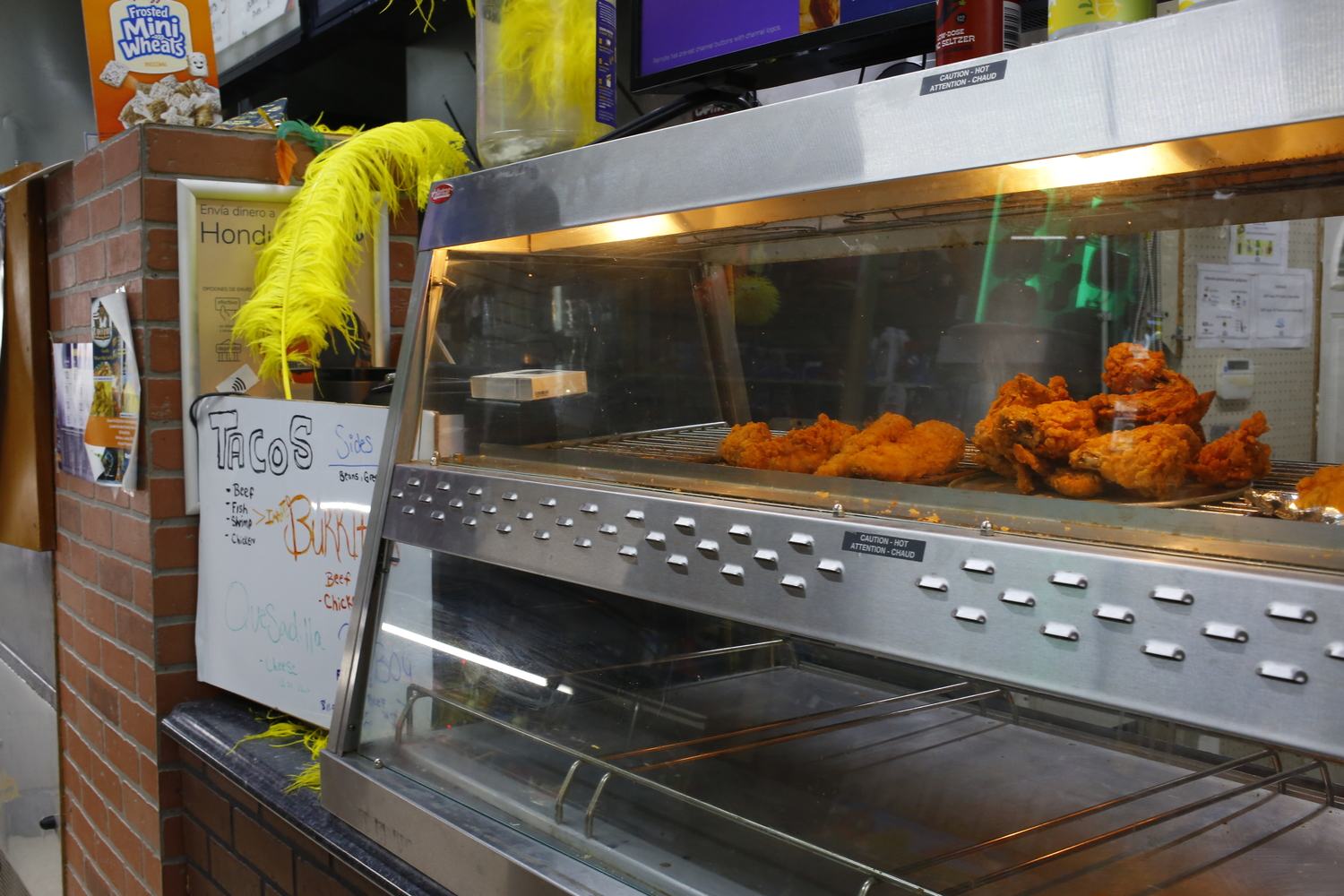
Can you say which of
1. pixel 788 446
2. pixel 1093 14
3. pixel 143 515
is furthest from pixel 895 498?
pixel 143 515

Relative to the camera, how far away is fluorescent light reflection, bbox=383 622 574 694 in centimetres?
106

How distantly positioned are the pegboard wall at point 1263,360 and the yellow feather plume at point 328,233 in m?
1.56

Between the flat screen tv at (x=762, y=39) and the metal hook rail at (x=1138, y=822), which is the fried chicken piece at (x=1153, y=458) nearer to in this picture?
the metal hook rail at (x=1138, y=822)

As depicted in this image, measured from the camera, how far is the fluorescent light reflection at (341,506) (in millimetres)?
1549

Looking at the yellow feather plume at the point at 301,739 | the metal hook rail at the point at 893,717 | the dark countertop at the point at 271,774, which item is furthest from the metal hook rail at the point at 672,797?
the yellow feather plume at the point at 301,739

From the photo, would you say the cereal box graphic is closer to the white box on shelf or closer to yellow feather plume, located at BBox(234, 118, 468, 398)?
yellow feather plume, located at BBox(234, 118, 468, 398)

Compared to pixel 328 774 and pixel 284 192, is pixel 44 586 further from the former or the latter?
pixel 328 774

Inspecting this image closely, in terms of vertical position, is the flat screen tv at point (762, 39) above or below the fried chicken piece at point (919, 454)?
above

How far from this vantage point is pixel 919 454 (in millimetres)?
813

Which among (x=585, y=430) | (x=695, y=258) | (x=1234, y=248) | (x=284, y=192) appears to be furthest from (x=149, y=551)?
(x=1234, y=248)

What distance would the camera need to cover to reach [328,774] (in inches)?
47.6

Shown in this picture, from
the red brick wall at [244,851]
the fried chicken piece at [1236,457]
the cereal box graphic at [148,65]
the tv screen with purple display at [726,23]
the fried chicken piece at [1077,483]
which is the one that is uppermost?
the cereal box graphic at [148,65]

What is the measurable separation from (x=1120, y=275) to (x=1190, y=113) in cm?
13

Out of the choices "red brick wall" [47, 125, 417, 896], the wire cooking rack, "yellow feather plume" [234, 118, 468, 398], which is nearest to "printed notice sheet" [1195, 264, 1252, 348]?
the wire cooking rack
